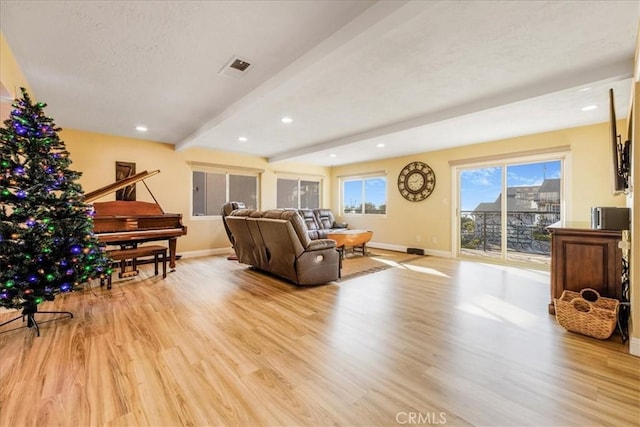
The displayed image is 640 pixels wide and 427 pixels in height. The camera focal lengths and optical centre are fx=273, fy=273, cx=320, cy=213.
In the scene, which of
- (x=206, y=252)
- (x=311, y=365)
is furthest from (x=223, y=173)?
(x=311, y=365)

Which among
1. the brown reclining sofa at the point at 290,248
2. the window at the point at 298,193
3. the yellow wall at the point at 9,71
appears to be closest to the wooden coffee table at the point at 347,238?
the brown reclining sofa at the point at 290,248

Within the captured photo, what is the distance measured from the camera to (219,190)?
254 inches

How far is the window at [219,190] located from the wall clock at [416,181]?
370 centimetres

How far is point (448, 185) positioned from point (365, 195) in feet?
7.89

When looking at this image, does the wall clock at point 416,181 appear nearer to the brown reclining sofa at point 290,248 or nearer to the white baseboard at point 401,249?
the white baseboard at point 401,249

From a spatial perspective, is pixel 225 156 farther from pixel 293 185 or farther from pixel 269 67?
pixel 269 67

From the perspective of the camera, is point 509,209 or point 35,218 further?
point 509,209

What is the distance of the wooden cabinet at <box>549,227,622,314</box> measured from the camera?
237cm

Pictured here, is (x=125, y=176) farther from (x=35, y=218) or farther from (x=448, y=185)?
(x=448, y=185)

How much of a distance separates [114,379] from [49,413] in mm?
303

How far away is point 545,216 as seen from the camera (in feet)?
15.5

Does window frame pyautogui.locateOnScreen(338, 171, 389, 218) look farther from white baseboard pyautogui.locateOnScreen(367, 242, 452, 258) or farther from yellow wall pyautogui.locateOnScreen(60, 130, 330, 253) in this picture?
yellow wall pyautogui.locateOnScreen(60, 130, 330, 253)

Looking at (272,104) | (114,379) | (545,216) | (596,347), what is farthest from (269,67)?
(545,216)

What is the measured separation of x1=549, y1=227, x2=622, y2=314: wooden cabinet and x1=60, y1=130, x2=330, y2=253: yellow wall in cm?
581
